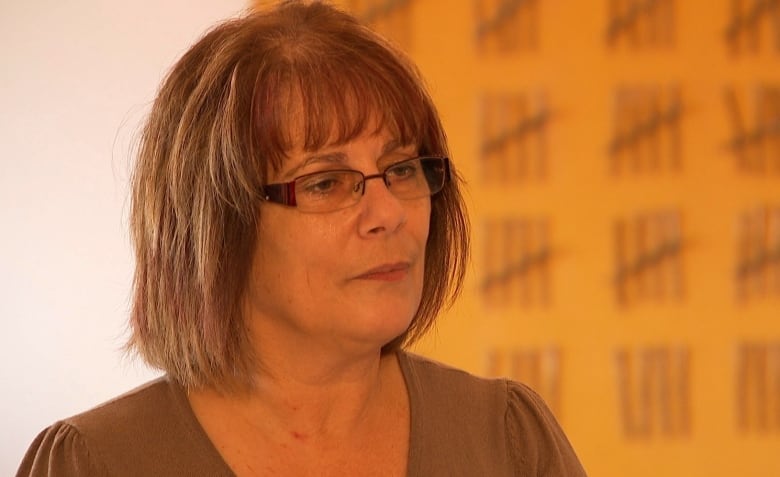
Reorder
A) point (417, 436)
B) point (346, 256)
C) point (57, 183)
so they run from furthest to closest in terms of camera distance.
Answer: point (57, 183)
point (417, 436)
point (346, 256)

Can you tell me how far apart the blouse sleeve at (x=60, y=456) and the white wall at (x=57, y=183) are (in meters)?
1.43

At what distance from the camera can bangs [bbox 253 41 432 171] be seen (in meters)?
1.19

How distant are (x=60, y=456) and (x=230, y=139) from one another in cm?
40

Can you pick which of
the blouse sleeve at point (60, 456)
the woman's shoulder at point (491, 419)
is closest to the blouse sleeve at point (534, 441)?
the woman's shoulder at point (491, 419)

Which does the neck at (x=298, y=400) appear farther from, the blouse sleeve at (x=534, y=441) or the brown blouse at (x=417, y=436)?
the blouse sleeve at (x=534, y=441)

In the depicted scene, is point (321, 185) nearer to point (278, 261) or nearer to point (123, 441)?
point (278, 261)

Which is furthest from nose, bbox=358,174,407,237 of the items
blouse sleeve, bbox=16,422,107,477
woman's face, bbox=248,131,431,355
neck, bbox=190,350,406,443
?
blouse sleeve, bbox=16,422,107,477

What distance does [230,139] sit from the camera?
47.0 inches

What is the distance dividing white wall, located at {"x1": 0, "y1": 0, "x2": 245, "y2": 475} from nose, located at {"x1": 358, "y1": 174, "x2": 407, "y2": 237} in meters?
1.56

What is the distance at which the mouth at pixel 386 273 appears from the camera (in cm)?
119

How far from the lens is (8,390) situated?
2639 mm

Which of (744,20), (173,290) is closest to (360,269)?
(173,290)

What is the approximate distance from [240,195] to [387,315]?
0.21 meters

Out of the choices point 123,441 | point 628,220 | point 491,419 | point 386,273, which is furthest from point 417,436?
point 628,220
